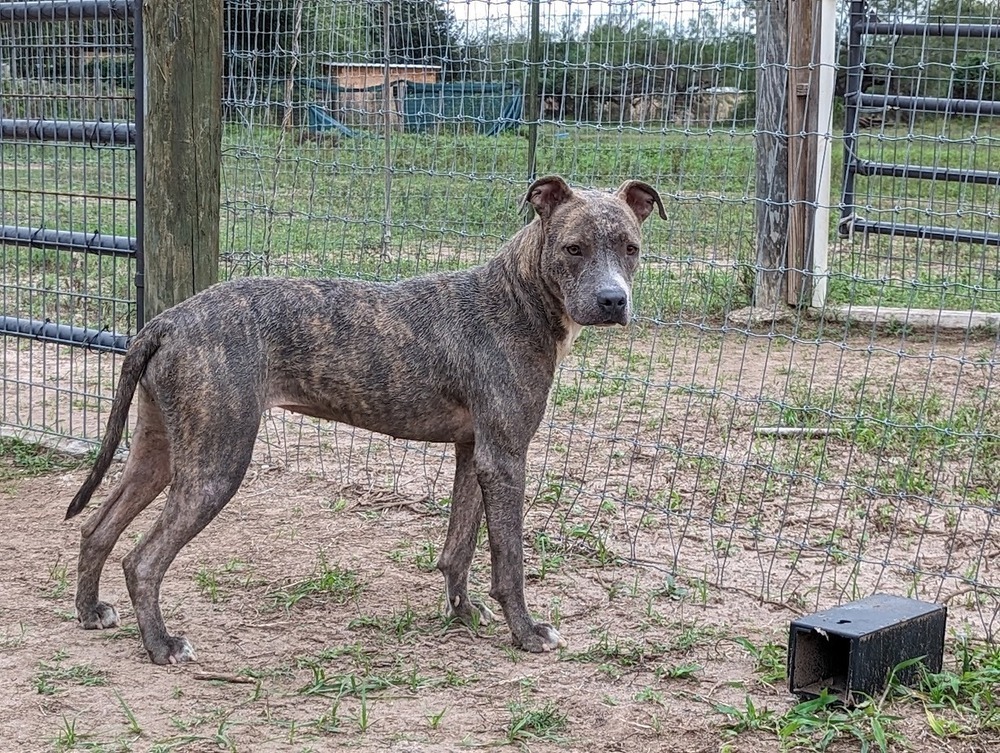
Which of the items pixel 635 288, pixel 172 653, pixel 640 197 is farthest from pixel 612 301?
pixel 635 288

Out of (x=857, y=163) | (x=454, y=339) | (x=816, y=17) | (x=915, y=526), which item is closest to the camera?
(x=454, y=339)

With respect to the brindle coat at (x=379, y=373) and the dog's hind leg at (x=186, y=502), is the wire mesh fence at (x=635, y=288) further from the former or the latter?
the dog's hind leg at (x=186, y=502)

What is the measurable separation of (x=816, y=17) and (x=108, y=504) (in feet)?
18.9

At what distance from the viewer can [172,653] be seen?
4500mm

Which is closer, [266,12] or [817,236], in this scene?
[266,12]

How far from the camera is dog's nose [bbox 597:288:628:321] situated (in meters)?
4.48

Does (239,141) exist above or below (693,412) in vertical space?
above

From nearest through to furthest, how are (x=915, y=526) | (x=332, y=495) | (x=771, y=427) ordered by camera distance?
(x=915, y=526) < (x=332, y=495) < (x=771, y=427)

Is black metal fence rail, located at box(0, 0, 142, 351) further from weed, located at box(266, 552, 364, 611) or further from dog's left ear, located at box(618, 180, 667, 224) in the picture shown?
dog's left ear, located at box(618, 180, 667, 224)

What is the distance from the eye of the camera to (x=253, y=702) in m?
4.14

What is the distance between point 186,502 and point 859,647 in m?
2.31

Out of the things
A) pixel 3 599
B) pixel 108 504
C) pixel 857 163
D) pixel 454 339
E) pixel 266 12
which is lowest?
pixel 3 599

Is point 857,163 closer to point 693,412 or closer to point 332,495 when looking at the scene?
point 693,412

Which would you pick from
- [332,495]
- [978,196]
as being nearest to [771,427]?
[332,495]
